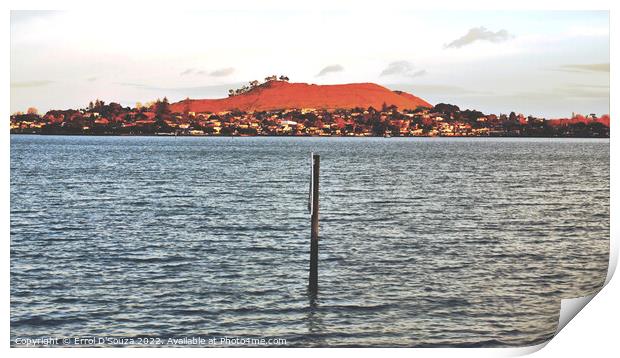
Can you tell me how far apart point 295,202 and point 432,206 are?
627 cm

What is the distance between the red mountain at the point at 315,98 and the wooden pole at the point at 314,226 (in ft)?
159

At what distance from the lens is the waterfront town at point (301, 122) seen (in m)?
69.3

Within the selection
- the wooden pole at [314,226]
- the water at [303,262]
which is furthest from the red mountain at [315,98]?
the wooden pole at [314,226]

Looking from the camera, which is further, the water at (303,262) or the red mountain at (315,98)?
the red mountain at (315,98)

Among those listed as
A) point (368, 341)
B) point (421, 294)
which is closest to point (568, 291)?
point (421, 294)

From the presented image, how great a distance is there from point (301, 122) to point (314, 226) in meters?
67.5

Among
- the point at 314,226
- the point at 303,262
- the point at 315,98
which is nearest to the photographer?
the point at 314,226

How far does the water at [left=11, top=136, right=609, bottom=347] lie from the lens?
15.7 metres

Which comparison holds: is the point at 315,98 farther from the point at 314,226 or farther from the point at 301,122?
the point at 314,226

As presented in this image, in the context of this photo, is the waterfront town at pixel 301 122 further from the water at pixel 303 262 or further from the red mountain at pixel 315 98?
the water at pixel 303 262

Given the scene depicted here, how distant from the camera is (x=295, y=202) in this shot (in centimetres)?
3975

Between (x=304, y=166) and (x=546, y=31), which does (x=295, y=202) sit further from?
(x=546, y=31)

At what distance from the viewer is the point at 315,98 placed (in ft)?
228

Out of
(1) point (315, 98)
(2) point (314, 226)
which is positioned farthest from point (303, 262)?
(1) point (315, 98)
